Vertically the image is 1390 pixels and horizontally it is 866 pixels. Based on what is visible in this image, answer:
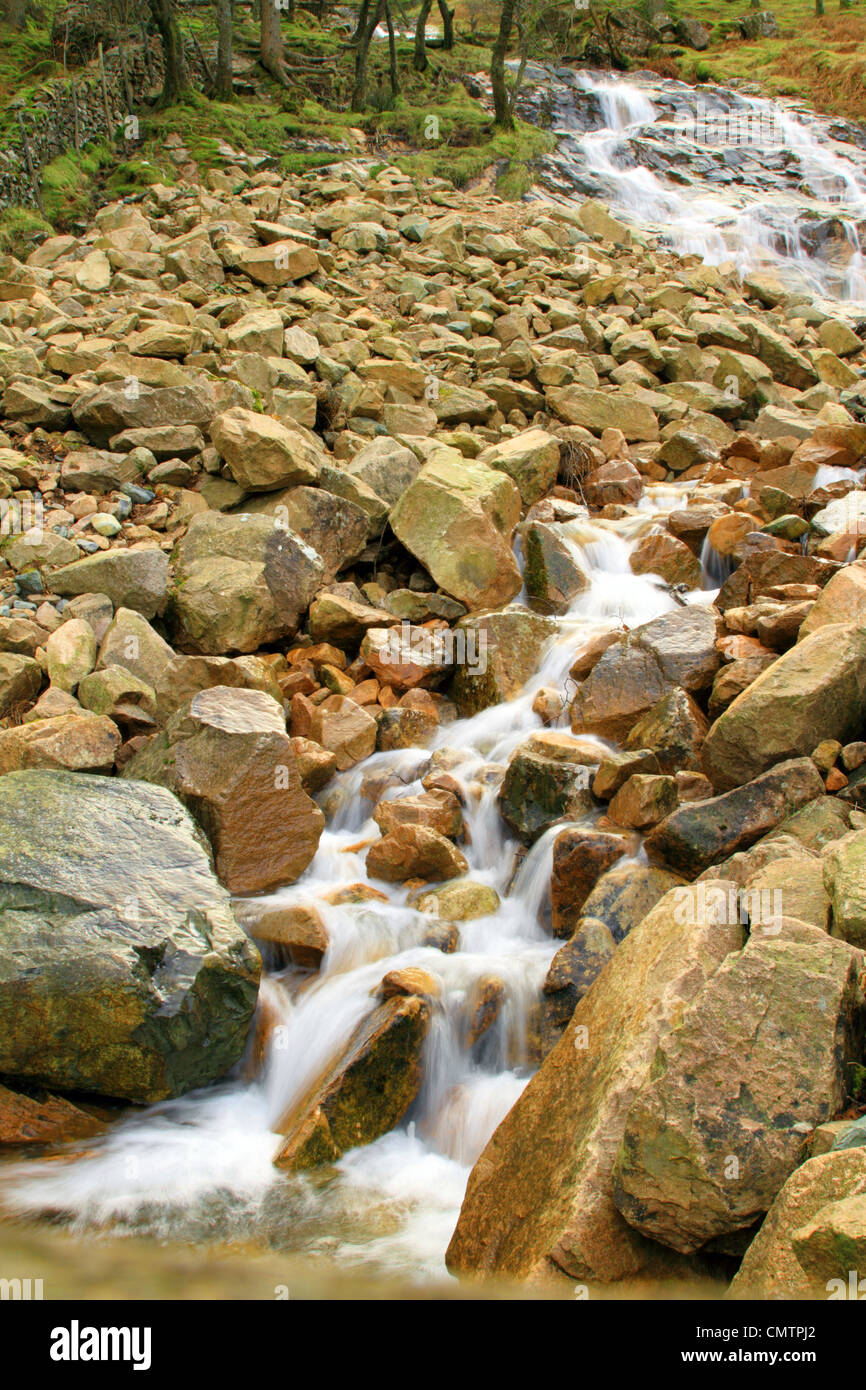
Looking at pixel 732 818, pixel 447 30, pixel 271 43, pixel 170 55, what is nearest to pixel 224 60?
pixel 170 55

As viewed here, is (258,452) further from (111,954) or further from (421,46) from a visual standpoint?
(421,46)

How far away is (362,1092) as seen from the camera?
466 centimetres

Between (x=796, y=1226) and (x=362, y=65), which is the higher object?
(x=362, y=65)

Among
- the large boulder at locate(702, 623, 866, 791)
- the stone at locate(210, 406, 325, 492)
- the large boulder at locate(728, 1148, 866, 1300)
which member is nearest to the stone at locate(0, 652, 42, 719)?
the stone at locate(210, 406, 325, 492)

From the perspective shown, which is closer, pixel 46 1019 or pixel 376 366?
pixel 46 1019

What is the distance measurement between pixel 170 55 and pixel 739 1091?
25.4 m

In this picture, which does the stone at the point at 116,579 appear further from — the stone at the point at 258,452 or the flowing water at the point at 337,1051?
the flowing water at the point at 337,1051

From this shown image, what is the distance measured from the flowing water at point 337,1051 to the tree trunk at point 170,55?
63.1ft

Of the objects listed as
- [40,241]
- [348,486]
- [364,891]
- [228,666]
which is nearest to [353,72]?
[40,241]

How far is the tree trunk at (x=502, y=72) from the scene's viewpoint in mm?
23500

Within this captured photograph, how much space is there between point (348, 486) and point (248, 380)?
2339mm
